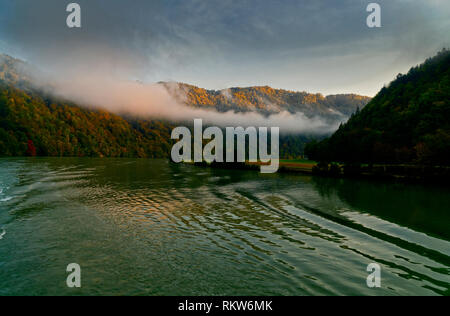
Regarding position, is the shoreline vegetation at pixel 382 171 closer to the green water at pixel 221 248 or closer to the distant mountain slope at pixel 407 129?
the distant mountain slope at pixel 407 129

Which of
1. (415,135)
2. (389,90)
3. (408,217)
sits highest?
(389,90)

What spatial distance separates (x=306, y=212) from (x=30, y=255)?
914 inches

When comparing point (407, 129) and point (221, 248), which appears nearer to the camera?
point (221, 248)

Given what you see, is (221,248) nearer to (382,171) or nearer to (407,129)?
(382,171)

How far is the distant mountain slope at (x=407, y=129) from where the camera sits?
77.2m

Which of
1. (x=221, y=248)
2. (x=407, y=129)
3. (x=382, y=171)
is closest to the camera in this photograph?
(x=221, y=248)

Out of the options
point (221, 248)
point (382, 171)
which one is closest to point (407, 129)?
point (382, 171)

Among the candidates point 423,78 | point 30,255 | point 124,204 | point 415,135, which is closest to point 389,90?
point 423,78

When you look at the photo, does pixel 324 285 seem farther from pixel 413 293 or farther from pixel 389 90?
pixel 389 90

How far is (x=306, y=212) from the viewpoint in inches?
1124

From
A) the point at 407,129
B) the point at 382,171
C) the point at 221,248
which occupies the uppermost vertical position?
the point at 407,129

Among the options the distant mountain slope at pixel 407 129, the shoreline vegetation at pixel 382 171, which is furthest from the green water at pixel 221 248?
the distant mountain slope at pixel 407 129

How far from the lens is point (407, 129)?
113 metres

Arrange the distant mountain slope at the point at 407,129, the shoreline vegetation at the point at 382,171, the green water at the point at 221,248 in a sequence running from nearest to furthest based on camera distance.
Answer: the green water at the point at 221,248
the shoreline vegetation at the point at 382,171
the distant mountain slope at the point at 407,129
